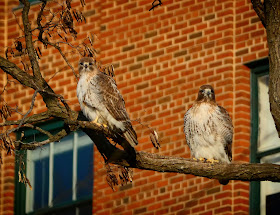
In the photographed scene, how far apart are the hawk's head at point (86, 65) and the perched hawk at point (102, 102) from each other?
0.02 metres

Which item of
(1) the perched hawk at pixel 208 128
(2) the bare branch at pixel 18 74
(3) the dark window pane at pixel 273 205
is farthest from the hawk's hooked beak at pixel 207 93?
(2) the bare branch at pixel 18 74

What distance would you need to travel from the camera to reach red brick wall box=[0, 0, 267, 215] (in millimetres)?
17938

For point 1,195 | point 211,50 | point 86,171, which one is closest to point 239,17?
point 211,50

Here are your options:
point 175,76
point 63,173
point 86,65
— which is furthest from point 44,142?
point 63,173

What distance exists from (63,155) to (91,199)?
112cm

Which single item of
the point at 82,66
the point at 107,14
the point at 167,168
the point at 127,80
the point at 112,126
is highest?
the point at 107,14

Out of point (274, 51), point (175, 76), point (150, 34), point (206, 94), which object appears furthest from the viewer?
point (150, 34)

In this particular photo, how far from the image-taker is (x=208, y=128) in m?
16.3

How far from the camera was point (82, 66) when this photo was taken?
609 inches

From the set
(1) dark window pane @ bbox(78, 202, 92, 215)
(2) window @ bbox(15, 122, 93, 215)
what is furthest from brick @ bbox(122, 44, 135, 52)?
(1) dark window pane @ bbox(78, 202, 92, 215)

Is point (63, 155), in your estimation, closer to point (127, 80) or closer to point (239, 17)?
point (127, 80)

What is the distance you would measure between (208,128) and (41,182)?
5.00 meters

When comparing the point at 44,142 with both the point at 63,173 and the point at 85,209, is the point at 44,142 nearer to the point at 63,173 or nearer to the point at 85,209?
the point at 85,209

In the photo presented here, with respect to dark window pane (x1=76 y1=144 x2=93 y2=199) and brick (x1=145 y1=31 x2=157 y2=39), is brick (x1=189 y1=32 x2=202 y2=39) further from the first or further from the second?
dark window pane (x1=76 y1=144 x2=93 y2=199)
